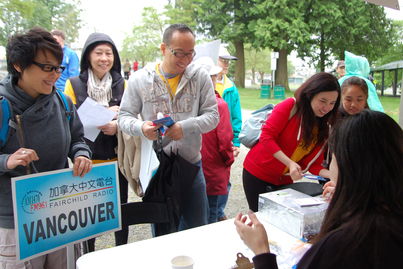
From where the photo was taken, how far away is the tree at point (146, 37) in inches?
1070

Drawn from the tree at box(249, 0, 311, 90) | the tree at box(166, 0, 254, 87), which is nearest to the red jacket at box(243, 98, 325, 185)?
the tree at box(249, 0, 311, 90)

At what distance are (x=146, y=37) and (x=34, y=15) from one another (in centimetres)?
2175

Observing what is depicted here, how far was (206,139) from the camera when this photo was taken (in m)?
2.61

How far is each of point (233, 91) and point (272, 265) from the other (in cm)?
263

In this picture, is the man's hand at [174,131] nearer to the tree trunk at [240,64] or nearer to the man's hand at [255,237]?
the man's hand at [255,237]

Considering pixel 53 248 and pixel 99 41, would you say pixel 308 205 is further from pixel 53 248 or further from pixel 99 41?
pixel 99 41

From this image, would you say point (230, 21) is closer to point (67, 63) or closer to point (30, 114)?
point (67, 63)

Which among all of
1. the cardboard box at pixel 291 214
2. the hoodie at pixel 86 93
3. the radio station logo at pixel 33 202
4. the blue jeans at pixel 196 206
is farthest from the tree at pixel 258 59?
the radio station logo at pixel 33 202

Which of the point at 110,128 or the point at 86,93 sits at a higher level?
the point at 86,93

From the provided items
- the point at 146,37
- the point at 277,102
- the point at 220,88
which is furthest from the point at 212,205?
the point at 146,37

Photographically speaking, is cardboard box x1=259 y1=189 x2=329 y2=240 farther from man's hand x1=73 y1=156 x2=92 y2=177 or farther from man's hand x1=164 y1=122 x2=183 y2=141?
man's hand x1=73 y1=156 x2=92 y2=177

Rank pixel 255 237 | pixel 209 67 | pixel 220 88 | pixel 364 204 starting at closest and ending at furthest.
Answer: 1. pixel 364 204
2. pixel 255 237
3. pixel 209 67
4. pixel 220 88

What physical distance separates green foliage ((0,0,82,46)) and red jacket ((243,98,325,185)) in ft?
8.52

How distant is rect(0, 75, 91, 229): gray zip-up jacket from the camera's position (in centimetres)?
140
